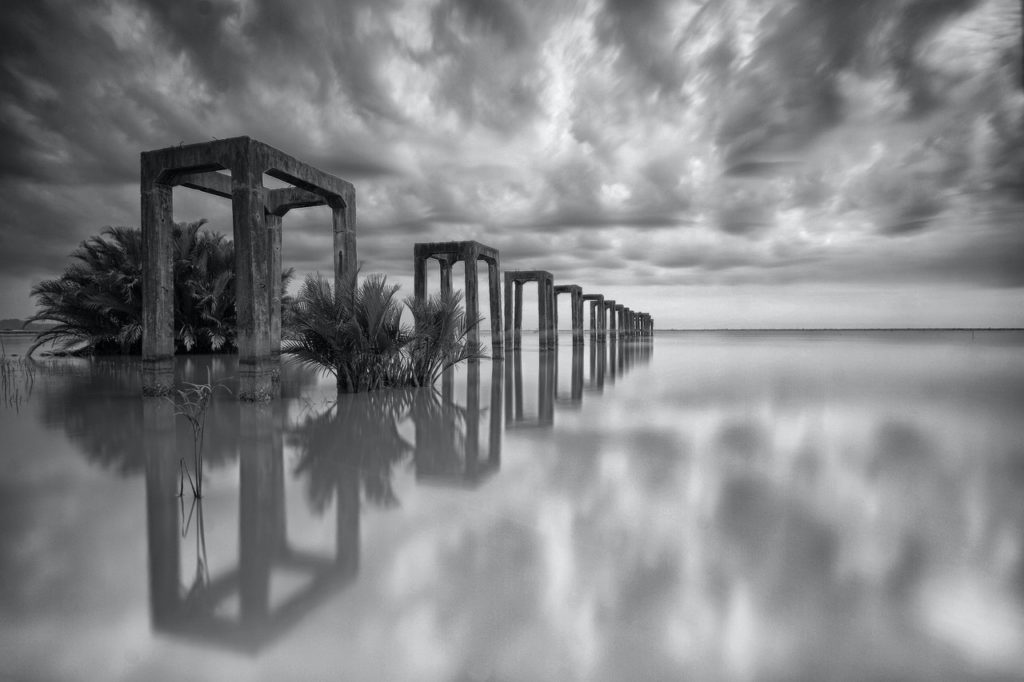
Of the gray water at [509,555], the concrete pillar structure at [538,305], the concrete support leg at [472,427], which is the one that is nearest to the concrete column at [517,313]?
the concrete pillar structure at [538,305]

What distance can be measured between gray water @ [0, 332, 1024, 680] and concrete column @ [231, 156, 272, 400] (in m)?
2.02

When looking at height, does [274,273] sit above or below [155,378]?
above

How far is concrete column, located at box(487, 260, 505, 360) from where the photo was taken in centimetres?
1833

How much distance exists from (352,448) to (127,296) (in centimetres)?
1886

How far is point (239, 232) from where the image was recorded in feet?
25.0

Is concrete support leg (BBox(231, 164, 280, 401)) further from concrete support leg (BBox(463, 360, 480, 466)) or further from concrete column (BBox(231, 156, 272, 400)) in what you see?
concrete support leg (BBox(463, 360, 480, 466))

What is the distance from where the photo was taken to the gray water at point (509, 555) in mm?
1893

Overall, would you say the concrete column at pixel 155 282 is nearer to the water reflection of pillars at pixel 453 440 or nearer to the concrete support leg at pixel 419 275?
the water reflection of pillars at pixel 453 440

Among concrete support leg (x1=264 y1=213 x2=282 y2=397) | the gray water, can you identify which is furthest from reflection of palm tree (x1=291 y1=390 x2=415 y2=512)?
concrete support leg (x1=264 y1=213 x2=282 y2=397)

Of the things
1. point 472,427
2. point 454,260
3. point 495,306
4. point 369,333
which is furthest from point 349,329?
point 495,306

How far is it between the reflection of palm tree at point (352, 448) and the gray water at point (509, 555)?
0.14 ft

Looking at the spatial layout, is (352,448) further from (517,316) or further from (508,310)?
(517,316)

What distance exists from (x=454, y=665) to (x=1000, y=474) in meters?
4.93

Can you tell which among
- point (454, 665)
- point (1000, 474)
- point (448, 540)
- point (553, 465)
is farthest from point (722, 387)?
point (454, 665)
